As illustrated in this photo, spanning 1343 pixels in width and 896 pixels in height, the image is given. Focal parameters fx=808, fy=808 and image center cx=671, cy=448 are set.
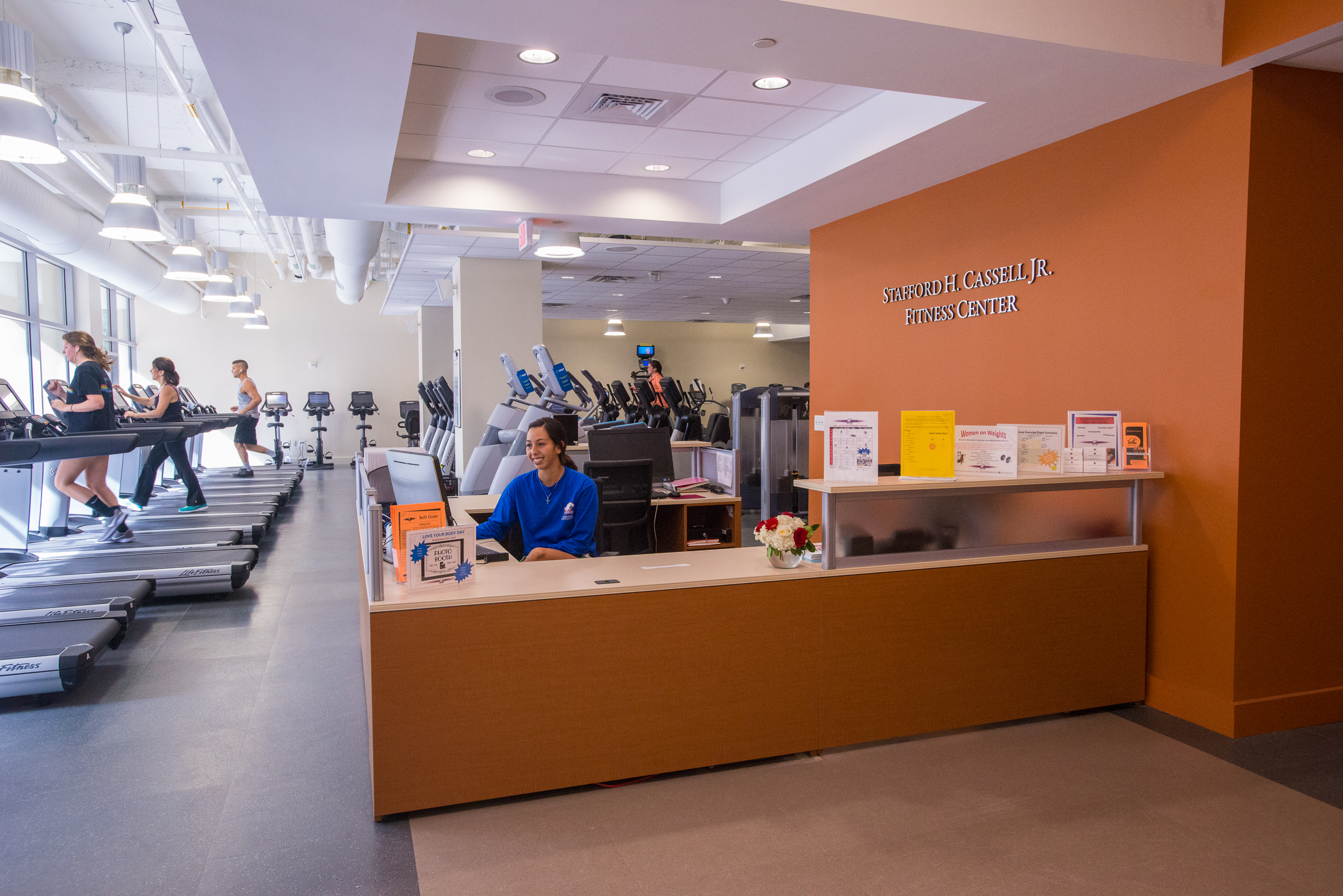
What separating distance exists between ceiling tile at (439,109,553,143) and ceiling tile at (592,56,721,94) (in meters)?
0.77

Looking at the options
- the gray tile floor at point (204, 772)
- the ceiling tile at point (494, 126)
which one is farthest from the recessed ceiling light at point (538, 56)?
the gray tile floor at point (204, 772)

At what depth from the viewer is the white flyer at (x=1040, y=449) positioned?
11.6 ft

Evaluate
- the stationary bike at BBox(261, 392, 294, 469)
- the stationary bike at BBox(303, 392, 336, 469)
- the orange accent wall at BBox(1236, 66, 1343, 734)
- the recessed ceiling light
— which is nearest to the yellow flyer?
the orange accent wall at BBox(1236, 66, 1343, 734)

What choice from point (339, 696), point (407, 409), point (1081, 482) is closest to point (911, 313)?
point (1081, 482)

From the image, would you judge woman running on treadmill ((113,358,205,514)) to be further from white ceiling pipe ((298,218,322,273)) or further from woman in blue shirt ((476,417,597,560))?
woman in blue shirt ((476,417,597,560))

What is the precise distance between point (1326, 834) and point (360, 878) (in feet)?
9.69

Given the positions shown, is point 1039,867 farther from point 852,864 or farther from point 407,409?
point 407,409

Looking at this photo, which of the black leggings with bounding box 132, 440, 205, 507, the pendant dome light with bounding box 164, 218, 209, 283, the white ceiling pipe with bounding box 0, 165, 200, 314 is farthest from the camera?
the pendant dome light with bounding box 164, 218, 209, 283

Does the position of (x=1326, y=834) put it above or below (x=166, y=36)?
below

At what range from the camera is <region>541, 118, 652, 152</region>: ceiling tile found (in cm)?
502

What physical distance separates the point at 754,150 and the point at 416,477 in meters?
3.49

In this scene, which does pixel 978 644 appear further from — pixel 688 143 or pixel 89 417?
pixel 89 417

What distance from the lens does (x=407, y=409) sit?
15102mm

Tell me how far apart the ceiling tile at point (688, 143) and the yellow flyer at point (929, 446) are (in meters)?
2.73
